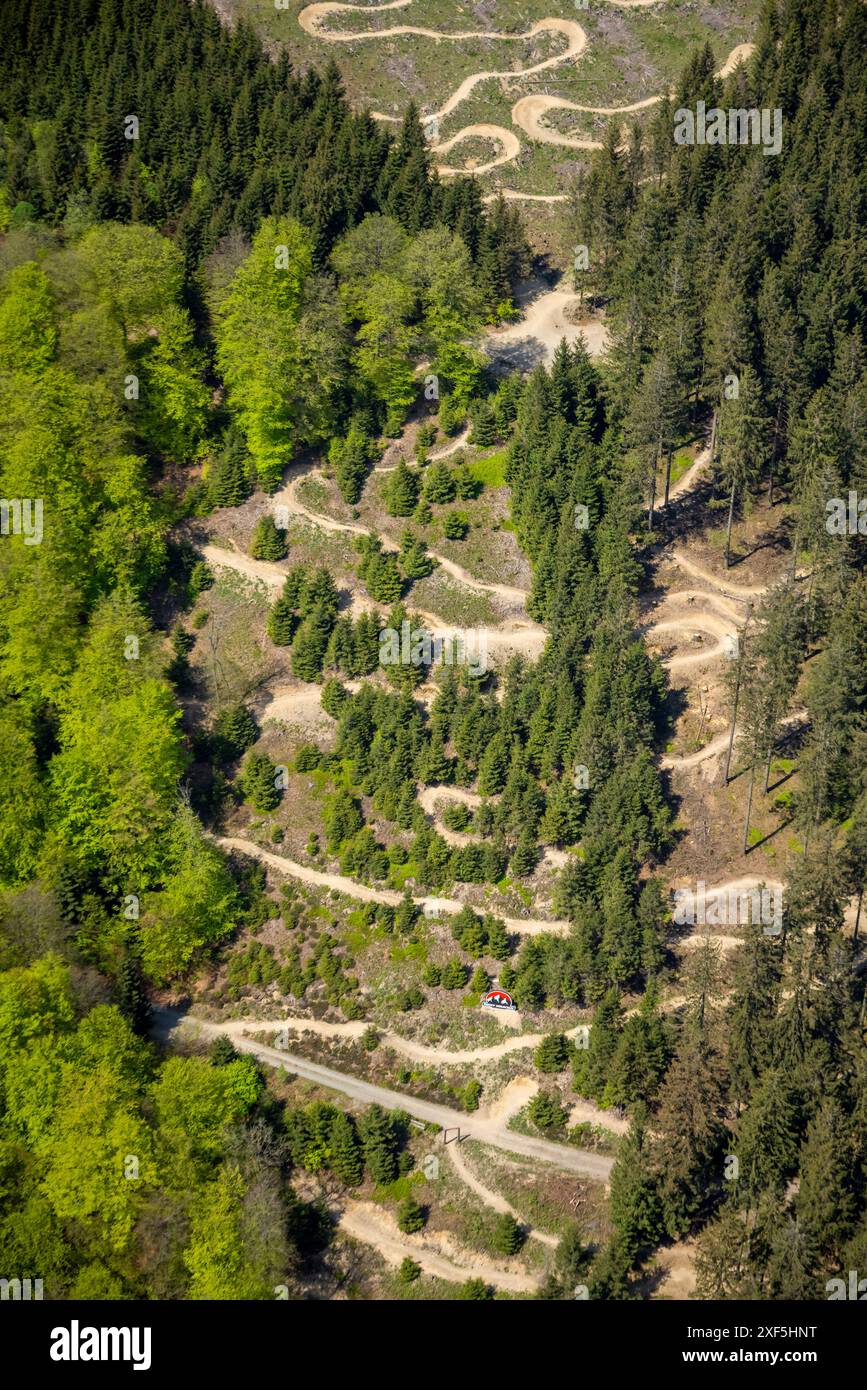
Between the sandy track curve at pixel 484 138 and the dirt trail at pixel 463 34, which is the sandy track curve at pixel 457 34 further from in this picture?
the sandy track curve at pixel 484 138

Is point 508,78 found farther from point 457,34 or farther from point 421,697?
point 421,697

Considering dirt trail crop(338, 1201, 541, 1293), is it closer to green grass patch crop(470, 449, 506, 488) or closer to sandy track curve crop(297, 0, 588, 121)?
green grass patch crop(470, 449, 506, 488)

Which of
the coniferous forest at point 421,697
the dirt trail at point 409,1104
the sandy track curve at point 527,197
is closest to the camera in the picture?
the coniferous forest at point 421,697

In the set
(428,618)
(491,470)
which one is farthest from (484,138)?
(428,618)

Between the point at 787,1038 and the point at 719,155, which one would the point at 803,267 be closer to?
the point at 719,155

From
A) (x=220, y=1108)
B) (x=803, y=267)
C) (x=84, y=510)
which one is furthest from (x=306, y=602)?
(x=803, y=267)

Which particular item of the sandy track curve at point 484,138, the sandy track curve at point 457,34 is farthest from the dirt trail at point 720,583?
the sandy track curve at point 457,34

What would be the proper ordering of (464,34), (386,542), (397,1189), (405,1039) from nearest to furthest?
(397,1189), (405,1039), (386,542), (464,34)
